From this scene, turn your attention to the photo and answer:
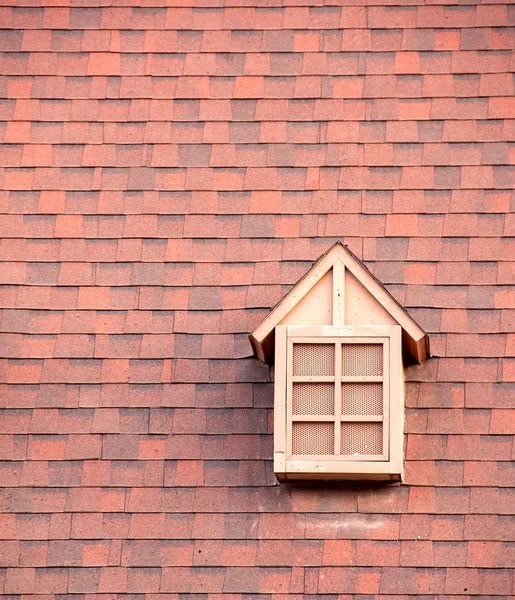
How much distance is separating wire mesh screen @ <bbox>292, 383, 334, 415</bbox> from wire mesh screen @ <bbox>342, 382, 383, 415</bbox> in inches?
3.2

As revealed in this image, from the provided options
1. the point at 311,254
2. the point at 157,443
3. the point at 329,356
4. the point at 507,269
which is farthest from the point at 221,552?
the point at 507,269

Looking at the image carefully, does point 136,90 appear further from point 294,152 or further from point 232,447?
point 232,447

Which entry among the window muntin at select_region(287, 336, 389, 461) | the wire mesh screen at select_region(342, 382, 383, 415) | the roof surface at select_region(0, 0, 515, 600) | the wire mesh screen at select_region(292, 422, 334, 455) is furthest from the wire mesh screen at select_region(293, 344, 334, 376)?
the roof surface at select_region(0, 0, 515, 600)

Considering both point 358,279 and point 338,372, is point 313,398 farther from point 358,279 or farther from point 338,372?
point 358,279

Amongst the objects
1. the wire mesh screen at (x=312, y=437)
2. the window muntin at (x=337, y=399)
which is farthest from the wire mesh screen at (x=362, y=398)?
the wire mesh screen at (x=312, y=437)

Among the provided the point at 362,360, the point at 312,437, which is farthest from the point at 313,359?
the point at 312,437

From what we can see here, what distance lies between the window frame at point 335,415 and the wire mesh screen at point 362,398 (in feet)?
0.15

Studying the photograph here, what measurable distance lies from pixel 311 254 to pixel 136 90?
1.58 m

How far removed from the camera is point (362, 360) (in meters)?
6.97

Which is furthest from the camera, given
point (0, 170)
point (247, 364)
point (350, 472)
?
point (0, 170)

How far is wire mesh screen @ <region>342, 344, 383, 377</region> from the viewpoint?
695 centimetres

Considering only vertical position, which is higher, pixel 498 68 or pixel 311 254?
pixel 498 68

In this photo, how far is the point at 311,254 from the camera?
760 cm

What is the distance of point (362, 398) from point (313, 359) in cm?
35
